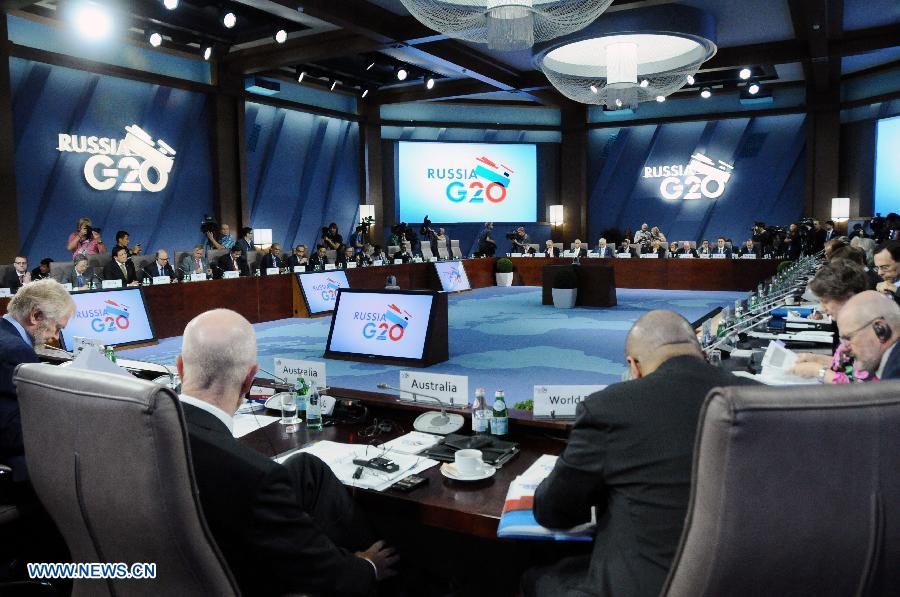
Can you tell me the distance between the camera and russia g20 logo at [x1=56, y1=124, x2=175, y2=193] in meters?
10.2

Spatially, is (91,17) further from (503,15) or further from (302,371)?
(302,371)

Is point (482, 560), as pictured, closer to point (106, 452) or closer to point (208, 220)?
point (106, 452)

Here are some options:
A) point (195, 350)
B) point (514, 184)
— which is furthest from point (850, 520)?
point (514, 184)

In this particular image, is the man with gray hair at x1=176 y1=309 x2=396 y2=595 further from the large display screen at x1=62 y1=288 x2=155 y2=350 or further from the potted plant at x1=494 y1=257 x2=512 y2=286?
the potted plant at x1=494 y1=257 x2=512 y2=286

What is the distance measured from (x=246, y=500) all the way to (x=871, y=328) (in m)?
2.16

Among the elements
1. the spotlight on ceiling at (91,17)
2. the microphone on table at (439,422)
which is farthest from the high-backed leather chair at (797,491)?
the spotlight on ceiling at (91,17)

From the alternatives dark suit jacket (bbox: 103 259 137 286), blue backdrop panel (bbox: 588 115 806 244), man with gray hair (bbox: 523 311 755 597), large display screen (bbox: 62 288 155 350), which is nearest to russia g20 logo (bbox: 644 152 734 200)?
blue backdrop panel (bbox: 588 115 806 244)

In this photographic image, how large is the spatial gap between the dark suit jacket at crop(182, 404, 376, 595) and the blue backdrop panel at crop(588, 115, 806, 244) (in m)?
15.8

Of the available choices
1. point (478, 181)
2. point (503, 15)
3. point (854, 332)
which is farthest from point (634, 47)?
point (478, 181)

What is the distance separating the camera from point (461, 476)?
1.92 meters

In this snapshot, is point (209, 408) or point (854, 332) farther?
point (854, 332)

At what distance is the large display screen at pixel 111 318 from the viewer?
603 centimetres

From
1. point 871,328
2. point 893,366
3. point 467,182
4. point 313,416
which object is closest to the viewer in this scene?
point 893,366

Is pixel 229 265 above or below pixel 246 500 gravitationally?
above
